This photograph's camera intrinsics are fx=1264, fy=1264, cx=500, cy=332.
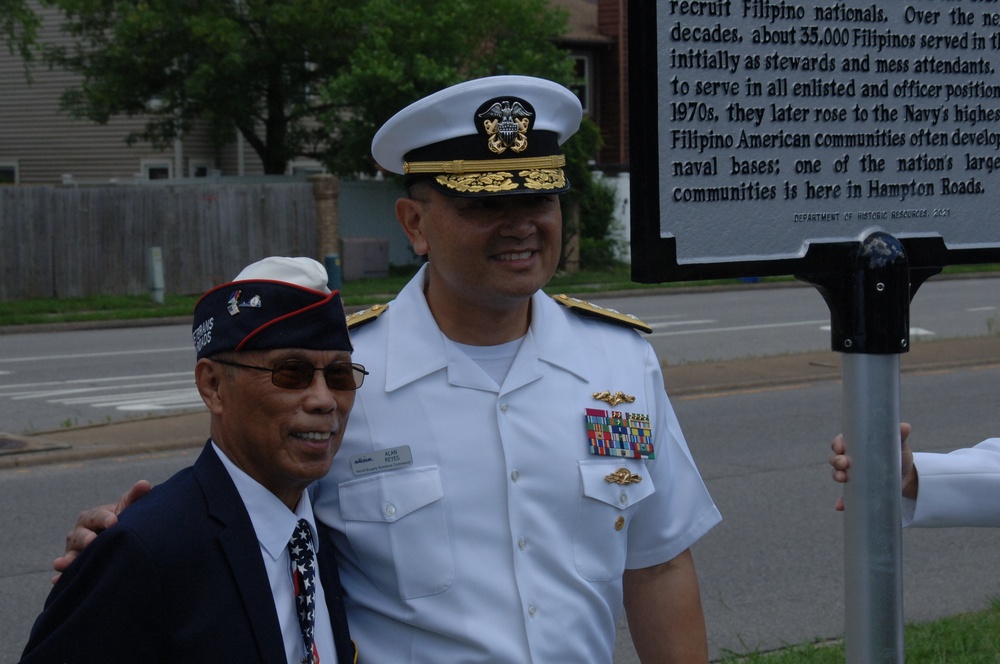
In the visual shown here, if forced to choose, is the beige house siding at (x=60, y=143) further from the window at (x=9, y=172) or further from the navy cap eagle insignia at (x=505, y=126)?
the navy cap eagle insignia at (x=505, y=126)

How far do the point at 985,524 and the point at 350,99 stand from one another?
23426mm

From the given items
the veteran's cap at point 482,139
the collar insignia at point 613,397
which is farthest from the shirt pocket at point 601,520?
the veteran's cap at point 482,139

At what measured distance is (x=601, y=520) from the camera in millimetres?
2537

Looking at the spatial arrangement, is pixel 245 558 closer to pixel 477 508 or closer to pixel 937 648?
pixel 477 508

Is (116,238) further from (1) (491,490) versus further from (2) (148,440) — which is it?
(1) (491,490)

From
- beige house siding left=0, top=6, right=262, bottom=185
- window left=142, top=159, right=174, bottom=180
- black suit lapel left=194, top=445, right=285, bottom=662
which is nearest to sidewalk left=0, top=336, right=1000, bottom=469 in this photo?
black suit lapel left=194, top=445, right=285, bottom=662

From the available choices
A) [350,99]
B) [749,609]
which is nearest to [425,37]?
[350,99]

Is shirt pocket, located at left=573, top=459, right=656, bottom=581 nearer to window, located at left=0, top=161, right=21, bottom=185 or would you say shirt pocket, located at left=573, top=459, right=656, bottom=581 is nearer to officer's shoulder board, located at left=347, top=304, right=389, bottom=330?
officer's shoulder board, located at left=347, top=304, right=389, bottom=330

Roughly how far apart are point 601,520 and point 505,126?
0.82m

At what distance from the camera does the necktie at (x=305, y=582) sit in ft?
7.09

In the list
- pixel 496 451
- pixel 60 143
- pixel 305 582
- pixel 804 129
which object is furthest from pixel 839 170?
pixel 60 143

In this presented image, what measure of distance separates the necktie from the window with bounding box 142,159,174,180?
2931cm

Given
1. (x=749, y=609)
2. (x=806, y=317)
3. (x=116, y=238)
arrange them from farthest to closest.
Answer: (x=116, y=238) → (x=806, y=317) → (x=749, y=609)

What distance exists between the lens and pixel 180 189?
78.3ft
